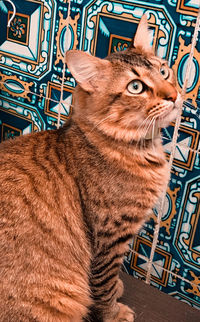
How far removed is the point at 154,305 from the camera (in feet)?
4.58

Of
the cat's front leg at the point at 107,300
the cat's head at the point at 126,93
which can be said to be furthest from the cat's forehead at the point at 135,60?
the cat's front leg at the point at 107,300

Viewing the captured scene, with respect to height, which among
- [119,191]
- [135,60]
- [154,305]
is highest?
[135,60]

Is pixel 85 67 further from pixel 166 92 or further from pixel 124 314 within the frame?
pixel 124 314

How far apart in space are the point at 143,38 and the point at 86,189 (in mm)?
488

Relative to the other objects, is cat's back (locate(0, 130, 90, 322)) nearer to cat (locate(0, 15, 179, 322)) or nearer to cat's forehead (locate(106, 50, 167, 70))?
cat (locate(0, 15, 179, 322))

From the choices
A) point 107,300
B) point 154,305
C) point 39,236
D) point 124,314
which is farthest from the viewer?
point 154,305

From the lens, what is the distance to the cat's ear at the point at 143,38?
118 centimetres

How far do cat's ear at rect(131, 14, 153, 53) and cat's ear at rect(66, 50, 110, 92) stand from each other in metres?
0.13

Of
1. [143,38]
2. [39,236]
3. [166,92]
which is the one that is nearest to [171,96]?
[166,92]

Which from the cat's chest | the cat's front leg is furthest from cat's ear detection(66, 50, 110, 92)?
the cat's front leg

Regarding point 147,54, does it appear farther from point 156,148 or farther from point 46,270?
point 46,270

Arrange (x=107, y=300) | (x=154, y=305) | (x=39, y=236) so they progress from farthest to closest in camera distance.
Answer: (x=154, y=305) → (x=107, y=300) → (x=39, y=236)

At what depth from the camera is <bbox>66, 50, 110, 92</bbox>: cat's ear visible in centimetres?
105

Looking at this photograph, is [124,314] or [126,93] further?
[124,314]
